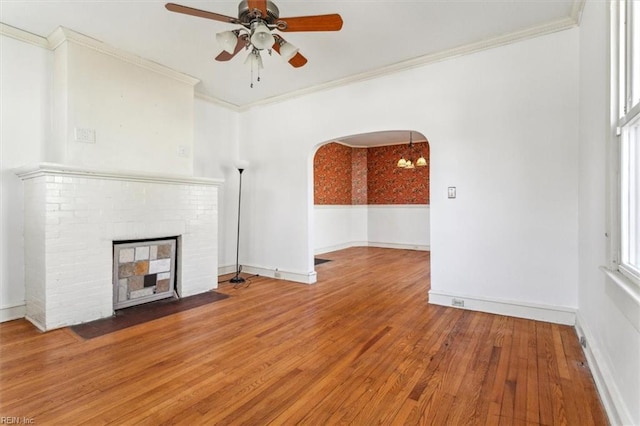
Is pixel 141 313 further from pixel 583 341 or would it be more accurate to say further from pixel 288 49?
pixel 583 341

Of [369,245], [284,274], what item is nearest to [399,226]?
[369,245]

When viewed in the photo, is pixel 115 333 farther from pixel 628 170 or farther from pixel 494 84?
pixel 494 84

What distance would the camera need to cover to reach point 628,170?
1584mm

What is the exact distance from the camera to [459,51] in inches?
133

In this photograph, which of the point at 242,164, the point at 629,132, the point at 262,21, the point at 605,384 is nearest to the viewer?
the point at 629,132

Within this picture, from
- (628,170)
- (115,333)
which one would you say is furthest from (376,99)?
Result: (115,333)

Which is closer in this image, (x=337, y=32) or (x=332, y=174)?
(x=337, y=32)

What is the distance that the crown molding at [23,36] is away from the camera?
3041 mm

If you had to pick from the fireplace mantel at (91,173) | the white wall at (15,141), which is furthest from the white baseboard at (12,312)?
the fireplace mantel at (91,173)

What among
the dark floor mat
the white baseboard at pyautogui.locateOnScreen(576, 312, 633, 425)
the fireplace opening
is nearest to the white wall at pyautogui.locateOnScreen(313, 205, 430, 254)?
the dark floor mat

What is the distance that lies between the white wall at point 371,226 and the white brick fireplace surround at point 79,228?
436 cm

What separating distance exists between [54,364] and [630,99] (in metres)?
3.95

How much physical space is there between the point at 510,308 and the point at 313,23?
10.7 feet

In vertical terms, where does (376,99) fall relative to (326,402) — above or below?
above
